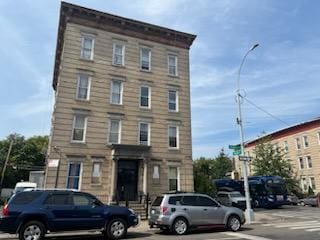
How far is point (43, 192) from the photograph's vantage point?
12.2 metres

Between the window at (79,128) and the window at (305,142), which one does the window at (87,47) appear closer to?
the window at (79,128)

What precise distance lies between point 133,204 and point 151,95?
9.18 m

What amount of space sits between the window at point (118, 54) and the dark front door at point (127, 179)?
328 inches

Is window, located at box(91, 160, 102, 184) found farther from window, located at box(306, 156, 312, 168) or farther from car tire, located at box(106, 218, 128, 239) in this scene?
window, located at box(306, 156, 312, 168)

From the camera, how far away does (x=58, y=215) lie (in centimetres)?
1192

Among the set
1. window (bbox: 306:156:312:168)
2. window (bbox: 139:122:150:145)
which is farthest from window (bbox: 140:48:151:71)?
window (bbox: 306:156:312:168)

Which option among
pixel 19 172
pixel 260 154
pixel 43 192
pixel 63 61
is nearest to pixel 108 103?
pixel 63 61

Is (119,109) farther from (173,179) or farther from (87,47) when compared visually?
(173,179)

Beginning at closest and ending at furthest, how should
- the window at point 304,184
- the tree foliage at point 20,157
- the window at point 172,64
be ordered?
the window at point 172,64 → the window at point 304,184 → the tree foliage at point 20,157

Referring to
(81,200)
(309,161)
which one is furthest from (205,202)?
(309,161)

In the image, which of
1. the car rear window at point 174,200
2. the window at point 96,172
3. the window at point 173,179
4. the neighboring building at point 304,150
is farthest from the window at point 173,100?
the neighboring building at point 304,150

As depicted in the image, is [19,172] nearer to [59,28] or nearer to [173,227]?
[59,28]

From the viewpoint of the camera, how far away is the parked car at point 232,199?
2917cm

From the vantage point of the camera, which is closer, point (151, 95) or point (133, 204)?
point (133, 204)
